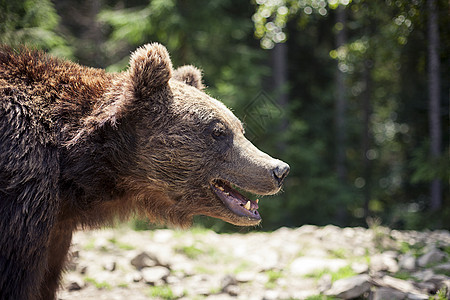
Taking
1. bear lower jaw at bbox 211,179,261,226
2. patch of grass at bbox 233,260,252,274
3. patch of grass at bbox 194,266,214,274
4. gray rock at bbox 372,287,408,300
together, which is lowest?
patch of grass at bbox 194,266,214,274

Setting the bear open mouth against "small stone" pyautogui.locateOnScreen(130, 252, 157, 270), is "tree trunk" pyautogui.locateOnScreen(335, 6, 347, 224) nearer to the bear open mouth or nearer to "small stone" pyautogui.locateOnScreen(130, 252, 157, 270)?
"small stone" pyautogui.locateOnScreen(130, 252, 157, 270)

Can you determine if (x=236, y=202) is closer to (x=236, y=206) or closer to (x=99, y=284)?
(x=236, y=206)

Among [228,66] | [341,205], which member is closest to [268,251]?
[228,66]

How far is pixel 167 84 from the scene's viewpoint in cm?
382

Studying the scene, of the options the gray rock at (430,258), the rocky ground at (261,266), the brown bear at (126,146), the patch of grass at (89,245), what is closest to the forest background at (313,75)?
the rocky ground at (261,266)

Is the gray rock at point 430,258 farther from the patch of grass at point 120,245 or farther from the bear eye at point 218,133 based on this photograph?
the patch of grass at point 120,245

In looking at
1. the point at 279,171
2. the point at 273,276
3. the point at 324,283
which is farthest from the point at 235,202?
the point at 273,276

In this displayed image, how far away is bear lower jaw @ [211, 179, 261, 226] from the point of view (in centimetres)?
362

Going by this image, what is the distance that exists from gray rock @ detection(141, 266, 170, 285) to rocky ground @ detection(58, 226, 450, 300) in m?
0.01

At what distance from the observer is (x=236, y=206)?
3.67 metres

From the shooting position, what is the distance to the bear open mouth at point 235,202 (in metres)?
3.63

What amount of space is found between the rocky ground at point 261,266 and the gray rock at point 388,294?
1cm

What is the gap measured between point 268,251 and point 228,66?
362 inches

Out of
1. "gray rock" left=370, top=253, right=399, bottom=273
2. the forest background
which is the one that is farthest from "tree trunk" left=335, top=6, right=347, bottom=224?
"gray rock" left=370, top=253, right=399, bottom=273
